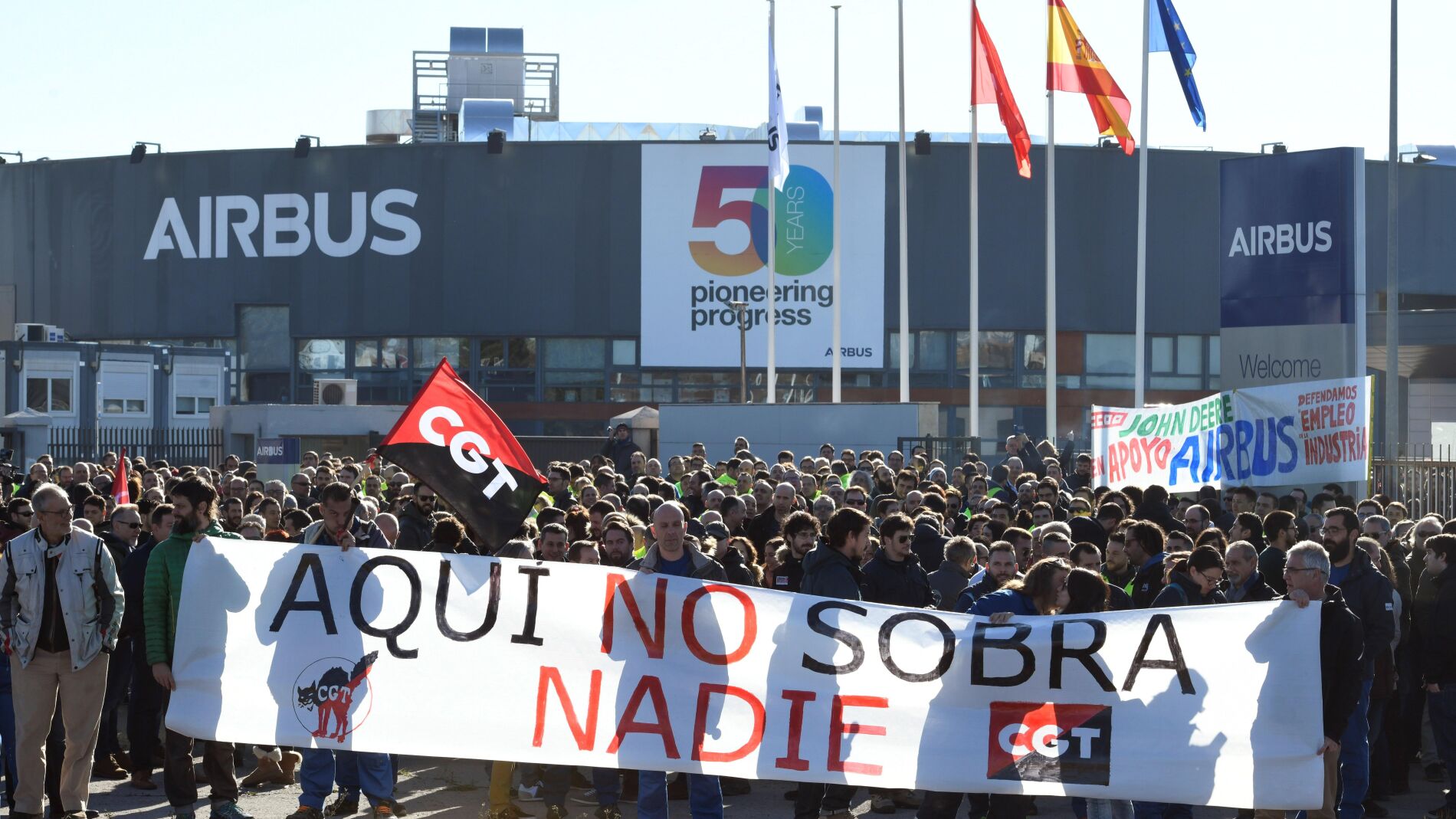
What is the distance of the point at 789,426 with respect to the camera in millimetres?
29688

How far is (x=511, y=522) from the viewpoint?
863cm

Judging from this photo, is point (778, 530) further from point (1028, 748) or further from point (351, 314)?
point (351, 314)

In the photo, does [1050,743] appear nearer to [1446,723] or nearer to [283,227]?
[1446,723]

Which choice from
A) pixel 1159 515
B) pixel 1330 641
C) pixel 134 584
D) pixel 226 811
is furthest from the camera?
pixel 1159 515

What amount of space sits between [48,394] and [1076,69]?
24.5m

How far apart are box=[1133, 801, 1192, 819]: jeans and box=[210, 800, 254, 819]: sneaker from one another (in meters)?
4.73

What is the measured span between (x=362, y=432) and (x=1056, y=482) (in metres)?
21.6

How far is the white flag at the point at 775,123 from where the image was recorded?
3284 cm

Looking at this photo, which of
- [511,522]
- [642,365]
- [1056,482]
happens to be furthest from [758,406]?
[511,522]

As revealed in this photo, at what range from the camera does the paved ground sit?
931 cm

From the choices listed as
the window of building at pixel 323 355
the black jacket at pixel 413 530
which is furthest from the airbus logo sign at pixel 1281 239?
the window of building at pixel 323 355

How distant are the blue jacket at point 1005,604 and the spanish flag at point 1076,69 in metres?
21.6

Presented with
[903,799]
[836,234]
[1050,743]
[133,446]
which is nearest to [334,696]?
[1050,743]

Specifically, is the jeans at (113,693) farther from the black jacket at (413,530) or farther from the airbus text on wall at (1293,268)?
the airbus text on wall at (1293,268)
